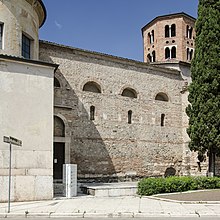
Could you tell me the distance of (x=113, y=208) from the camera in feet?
39.6

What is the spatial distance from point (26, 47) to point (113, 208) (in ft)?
33.1

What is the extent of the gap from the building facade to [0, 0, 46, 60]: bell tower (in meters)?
0.05

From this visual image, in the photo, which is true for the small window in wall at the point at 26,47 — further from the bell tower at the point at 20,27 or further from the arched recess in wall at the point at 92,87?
the arched recess in wall at the point at 92,87

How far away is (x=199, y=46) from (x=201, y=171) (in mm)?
9423

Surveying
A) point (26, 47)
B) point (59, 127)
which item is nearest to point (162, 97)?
point (59, 127)

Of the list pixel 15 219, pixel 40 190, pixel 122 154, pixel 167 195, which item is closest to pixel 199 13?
pixel 122 154

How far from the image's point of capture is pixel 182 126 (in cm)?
2673

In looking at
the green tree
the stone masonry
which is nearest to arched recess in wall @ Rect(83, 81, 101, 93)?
the stone masonry

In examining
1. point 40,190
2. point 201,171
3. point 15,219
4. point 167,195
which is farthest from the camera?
point 201,171

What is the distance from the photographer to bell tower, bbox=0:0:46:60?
53.7 ft

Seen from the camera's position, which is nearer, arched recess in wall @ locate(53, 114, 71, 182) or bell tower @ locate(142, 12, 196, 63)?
arched recess in wall @ locate(53, 114, 71, 182)

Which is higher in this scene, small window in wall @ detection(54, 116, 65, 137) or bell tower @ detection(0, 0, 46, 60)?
bell tower @ detection(0, 0, 46, 60)

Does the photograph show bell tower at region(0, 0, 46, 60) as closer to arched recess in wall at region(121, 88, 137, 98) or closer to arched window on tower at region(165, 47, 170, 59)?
arched recess in wall at region(121, 88, 137, 98)

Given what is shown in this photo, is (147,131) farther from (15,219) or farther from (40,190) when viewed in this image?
(15,219)
